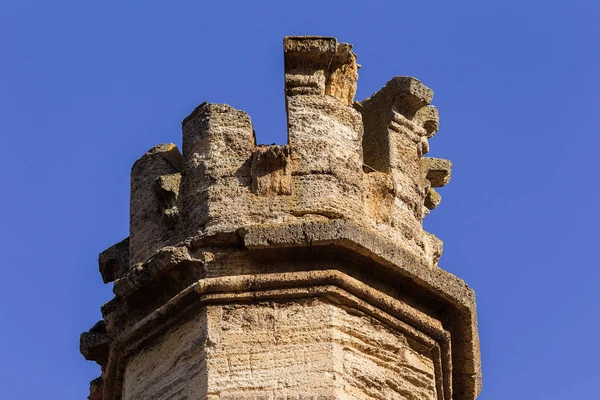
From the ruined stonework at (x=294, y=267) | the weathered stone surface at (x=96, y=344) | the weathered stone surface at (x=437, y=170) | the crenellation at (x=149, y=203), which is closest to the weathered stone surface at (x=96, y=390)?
the ruined stonework at (x=294, y=267)

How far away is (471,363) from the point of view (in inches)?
377

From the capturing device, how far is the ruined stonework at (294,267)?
8.78 m

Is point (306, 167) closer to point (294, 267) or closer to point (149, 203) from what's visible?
point (294, 267)

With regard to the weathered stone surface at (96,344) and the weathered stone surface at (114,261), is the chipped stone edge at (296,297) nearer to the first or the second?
the weathered stone surface at (96,344)

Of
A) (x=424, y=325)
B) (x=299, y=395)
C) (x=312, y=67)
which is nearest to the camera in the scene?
(x=299, y=395)

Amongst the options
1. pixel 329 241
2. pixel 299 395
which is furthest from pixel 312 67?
pixel 299 395

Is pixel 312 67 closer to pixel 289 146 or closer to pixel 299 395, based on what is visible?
pixel 289 146

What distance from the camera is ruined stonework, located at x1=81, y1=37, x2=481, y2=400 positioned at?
8.78 meters

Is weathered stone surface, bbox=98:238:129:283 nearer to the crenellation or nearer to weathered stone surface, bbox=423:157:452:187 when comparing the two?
the crenellation

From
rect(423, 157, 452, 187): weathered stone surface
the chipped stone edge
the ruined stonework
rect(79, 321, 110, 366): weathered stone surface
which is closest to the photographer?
the ruined stonework

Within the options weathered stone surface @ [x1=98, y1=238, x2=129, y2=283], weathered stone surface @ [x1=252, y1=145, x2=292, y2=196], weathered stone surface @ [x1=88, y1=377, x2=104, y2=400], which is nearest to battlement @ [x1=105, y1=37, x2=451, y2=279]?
weathered stone surface @ [x1=252, y1=145, x2=292, y2=196]

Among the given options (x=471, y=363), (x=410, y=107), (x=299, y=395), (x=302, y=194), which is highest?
(x=410, y=107)

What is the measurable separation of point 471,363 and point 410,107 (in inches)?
57.7

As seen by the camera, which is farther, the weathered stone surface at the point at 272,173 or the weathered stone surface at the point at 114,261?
the weathered stone surface at the point at 114,261
